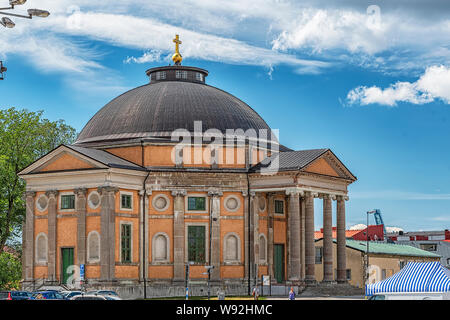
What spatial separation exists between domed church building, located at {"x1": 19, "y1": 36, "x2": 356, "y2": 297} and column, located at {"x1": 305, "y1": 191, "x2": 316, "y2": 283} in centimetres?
10

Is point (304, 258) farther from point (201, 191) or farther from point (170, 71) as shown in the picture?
point (170, 71)

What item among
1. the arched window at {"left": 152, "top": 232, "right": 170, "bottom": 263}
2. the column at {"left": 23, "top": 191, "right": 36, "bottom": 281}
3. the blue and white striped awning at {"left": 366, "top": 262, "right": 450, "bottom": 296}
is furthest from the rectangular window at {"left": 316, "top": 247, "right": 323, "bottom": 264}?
the blue and white striped awning at {"left": 366, "top": 262, "right": 450, "bottom": 296}

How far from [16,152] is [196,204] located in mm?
22513

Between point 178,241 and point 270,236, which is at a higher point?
point 270,236

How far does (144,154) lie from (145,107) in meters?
5.24

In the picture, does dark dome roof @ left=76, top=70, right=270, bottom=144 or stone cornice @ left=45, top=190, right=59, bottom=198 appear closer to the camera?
stone cornice @ left=45, top=190, right=59, bottom=198

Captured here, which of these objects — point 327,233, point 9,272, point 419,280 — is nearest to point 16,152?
point 9,272

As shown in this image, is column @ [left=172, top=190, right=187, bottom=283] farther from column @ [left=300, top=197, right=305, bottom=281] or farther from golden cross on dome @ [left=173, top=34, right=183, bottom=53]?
golden cross on dome @ [left=173, top=34, right=183, bottom=53]

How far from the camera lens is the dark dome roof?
7219 centimetres

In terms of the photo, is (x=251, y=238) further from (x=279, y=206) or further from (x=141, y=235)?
(x=141, y=235)

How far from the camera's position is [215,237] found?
70.3 m

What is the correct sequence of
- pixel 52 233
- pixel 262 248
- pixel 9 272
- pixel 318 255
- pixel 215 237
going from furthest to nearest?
pixel 318 255
pixel 9 272
pixel 262 248
pixel 215 237
pixel 52 233

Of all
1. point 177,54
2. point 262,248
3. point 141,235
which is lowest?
point 262,248
